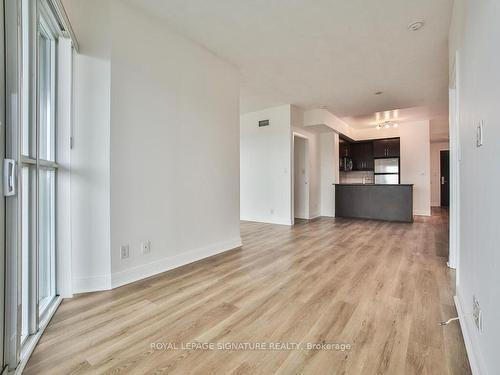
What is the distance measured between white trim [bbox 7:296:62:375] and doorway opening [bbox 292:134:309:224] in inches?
211

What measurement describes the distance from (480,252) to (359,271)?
1.59m

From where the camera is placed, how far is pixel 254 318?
6.02 ft

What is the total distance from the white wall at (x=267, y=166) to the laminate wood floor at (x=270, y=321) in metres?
2.67

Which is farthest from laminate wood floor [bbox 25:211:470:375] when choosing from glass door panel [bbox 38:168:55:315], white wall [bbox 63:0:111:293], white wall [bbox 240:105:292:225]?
white wall [bbox 240:105:292:225]

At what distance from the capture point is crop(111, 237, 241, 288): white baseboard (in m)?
2.42

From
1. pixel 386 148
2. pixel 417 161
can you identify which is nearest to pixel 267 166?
pixel 386 148

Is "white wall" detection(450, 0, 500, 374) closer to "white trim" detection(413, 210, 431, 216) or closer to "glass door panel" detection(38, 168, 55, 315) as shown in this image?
"glass door panel" detection(38, 168, 55, 315)

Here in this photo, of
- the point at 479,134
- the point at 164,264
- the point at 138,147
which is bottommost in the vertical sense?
the point at 164,264

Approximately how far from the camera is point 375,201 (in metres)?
6.43

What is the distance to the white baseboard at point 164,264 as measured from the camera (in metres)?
2.42

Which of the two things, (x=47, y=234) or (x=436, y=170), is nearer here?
(x=47, y=234)

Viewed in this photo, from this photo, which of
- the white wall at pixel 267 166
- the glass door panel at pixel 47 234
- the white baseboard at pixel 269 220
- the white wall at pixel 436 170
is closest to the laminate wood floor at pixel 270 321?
the glass door panel at pixel 47 234

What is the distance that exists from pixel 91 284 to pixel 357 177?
27.2 ft

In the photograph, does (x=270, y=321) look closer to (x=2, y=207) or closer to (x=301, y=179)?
(x=2, y=207)
